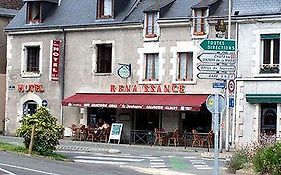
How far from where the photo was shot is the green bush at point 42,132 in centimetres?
2370

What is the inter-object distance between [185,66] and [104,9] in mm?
5849

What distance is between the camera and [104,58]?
119 ft

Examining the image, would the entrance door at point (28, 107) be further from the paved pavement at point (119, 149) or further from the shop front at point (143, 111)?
the paved pavement at point (119, 149)

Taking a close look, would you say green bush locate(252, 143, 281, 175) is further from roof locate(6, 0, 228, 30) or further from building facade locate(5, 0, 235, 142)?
roof locate(6, 0, 228, 30)

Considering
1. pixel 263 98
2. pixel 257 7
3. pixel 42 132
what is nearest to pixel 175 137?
pixel 263 98

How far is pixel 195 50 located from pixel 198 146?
14.2ft

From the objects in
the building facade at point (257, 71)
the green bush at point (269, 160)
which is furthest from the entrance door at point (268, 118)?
the green bush at point (269, 160)

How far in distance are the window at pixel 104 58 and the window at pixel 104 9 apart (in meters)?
1.54

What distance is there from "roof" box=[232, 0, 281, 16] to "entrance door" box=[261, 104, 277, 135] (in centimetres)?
400

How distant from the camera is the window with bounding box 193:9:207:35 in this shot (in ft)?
107

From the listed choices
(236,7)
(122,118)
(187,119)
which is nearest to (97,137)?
(122,118)

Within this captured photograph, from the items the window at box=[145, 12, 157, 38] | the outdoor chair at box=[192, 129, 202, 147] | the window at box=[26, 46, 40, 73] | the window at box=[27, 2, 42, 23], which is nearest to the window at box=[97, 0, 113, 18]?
the window at box=[145, 12, 157, 38]

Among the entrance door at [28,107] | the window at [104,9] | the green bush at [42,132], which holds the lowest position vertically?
the green bush at [42,132]

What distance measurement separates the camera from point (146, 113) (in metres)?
35.2
